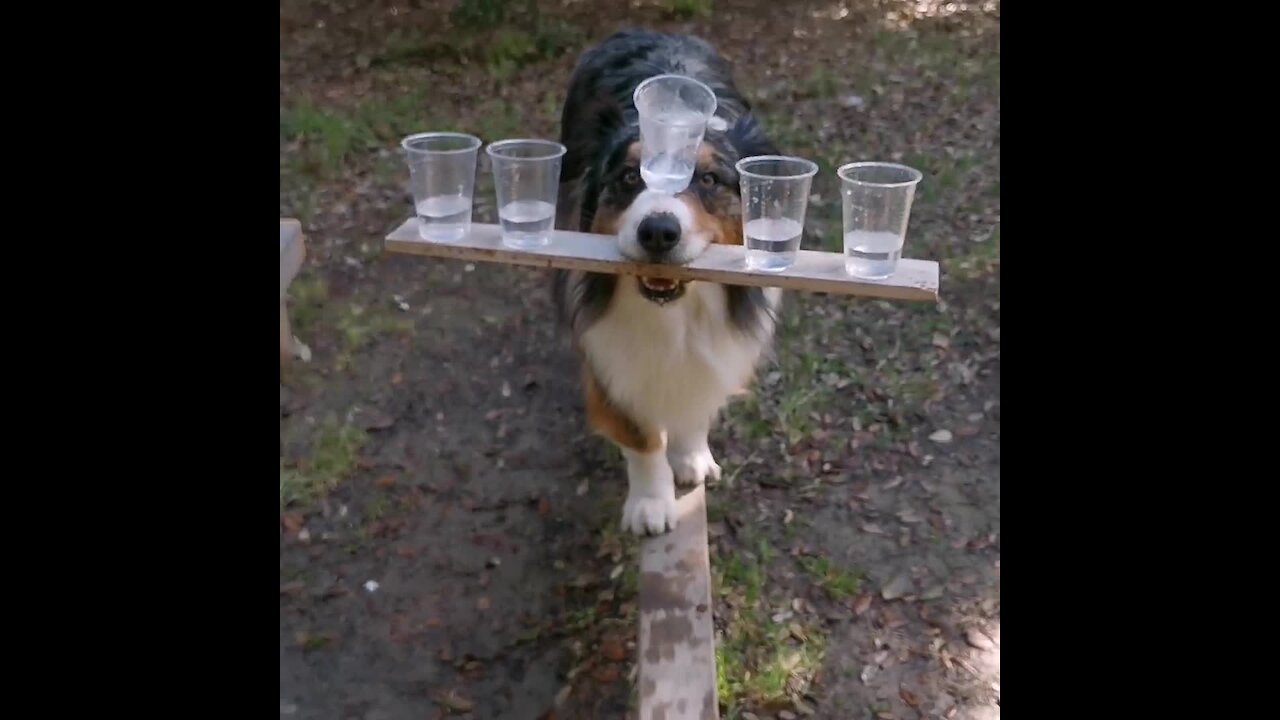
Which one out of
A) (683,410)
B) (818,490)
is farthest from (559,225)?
(818,490)

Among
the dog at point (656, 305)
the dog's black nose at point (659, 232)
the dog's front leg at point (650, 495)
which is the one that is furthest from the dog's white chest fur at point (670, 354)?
the dog's black nose at point (659, 232)

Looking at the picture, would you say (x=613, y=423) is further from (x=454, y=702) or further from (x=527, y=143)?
(x=527, y=143)

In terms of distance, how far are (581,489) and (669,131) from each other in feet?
5.17

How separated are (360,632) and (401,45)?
552 cm

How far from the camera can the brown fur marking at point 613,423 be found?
2.93 meters

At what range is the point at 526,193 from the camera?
7.00 ft

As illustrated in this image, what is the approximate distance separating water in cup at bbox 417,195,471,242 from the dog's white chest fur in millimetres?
517

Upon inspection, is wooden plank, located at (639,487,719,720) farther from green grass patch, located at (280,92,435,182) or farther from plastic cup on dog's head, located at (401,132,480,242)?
green grass patch, located at (280,92,435,182)

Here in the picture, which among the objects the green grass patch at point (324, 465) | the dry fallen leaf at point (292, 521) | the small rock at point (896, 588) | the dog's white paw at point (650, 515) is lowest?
Result: the dry fallen leaf at point (292, 521)

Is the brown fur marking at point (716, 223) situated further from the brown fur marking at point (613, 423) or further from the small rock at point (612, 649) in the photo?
the small rock at point (612, 649)

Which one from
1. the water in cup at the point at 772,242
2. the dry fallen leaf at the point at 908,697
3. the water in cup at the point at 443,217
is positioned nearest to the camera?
the water in cup at the point at 772,242

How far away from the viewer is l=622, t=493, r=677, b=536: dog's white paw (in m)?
3.01

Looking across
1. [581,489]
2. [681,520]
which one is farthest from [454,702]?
[581,489]

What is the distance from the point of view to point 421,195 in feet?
7.06
